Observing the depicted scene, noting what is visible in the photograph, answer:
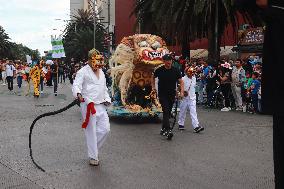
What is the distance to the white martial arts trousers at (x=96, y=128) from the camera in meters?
7.45

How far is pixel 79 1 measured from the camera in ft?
482

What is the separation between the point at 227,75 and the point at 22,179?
12036 millimetres

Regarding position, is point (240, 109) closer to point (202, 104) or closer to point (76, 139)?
point (202, 104)

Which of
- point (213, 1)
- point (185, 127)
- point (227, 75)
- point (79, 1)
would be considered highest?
point (79, 1)

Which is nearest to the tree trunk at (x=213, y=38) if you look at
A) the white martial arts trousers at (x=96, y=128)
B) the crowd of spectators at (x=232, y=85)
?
the crowd of spectators at (x=232, y=85)

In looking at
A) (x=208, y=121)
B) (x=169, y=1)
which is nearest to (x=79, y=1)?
(x=169, y=1)

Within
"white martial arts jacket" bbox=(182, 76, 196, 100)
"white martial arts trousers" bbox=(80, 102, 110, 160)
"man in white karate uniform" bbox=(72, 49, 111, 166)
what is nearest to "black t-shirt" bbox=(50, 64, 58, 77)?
"white martial arts jacket" bbox=(182, 76, 196, 100)

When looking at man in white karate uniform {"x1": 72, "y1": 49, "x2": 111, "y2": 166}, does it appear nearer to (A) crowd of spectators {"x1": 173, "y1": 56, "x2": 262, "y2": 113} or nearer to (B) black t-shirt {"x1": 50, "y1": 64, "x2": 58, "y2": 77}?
(A) crowd of spectators {"x1": 173, "y1": 56, "x2": 262, "y2": 113}

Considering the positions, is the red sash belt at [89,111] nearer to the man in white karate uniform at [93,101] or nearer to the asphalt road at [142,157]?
the man in white karate uniform at [93,101]

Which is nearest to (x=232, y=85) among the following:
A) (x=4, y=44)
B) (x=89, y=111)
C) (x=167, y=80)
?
(x=167, y=80)

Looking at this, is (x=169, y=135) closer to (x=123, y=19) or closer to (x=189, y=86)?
(x=189, y=86)

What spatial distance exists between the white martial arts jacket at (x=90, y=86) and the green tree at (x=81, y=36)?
218ft

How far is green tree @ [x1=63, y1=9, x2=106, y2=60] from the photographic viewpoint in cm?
8054

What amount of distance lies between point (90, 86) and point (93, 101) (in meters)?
0.24
